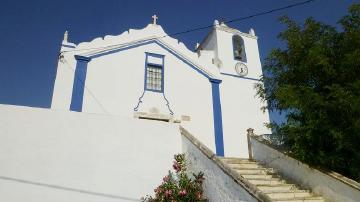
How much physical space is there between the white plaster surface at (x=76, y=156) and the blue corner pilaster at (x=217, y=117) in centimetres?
371

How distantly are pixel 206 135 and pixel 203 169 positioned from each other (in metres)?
4.41

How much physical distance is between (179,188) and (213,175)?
3.36 ft

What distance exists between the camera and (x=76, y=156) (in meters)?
7.38

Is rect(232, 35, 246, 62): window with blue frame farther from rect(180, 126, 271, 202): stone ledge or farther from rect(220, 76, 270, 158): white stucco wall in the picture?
rect(180, 126, 271, 202): stone ledge

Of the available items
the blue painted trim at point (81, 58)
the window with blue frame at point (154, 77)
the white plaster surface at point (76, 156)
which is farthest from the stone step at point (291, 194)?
the blue painted trim at point (81, 58)

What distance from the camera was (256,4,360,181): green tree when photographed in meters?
6.92

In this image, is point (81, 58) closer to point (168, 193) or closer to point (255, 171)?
point (168, 193)

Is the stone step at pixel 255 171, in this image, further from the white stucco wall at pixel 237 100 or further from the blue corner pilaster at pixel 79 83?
the blue corner pilaster at pixel 79 83

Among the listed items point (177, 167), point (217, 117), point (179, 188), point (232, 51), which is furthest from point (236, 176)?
point (232, 51)

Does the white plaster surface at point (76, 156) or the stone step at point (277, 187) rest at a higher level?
the white plaster surface at point (76, 156)

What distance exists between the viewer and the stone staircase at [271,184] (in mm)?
→ 6691

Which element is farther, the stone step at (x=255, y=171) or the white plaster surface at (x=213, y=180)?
the stone step at (x=255, y=171)

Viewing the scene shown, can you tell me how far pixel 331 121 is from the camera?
7203 millimetres

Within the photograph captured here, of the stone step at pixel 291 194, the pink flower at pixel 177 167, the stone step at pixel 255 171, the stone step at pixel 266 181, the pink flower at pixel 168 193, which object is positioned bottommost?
the stone step at pixel 291 194
